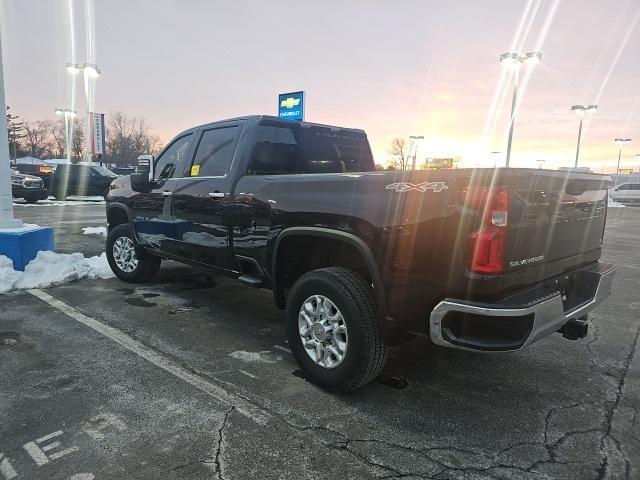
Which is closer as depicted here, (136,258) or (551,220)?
(551,220)

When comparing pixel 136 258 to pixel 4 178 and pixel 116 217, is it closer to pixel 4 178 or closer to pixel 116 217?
pixel 116 217

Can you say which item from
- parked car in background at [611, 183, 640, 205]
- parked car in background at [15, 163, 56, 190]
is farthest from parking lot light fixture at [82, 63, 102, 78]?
parked car in background at [611, 183, 640, 205]

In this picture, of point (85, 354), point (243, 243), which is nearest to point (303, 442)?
point (243, 243)

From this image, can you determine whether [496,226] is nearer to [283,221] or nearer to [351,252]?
[351,252]

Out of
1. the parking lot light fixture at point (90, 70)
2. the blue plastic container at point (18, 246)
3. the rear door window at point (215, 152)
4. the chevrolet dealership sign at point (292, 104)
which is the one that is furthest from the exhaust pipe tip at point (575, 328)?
the parking lot light fixture at point (90, 70)

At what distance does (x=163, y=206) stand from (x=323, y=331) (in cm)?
287

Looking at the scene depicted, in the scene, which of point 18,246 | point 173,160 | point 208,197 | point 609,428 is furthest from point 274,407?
point 18,246

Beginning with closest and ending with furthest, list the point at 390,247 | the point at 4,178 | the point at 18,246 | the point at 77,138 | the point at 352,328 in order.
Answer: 1. the point at 390,247
2. the point at 352,328
3. the point at 18,246
4. the point at 4,178
5. the point at 77,138

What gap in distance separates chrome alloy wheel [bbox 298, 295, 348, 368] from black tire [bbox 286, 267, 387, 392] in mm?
54

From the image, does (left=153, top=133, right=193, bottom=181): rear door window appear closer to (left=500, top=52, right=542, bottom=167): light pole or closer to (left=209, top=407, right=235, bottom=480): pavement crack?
(left=209, top=407, right=235, bottom=480): pavement crack

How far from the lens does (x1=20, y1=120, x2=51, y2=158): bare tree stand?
304 ft

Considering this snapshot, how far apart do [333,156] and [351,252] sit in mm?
1890

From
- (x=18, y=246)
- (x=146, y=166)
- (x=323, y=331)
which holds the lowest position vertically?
(x=18, y=246)

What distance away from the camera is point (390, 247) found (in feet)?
9.60
